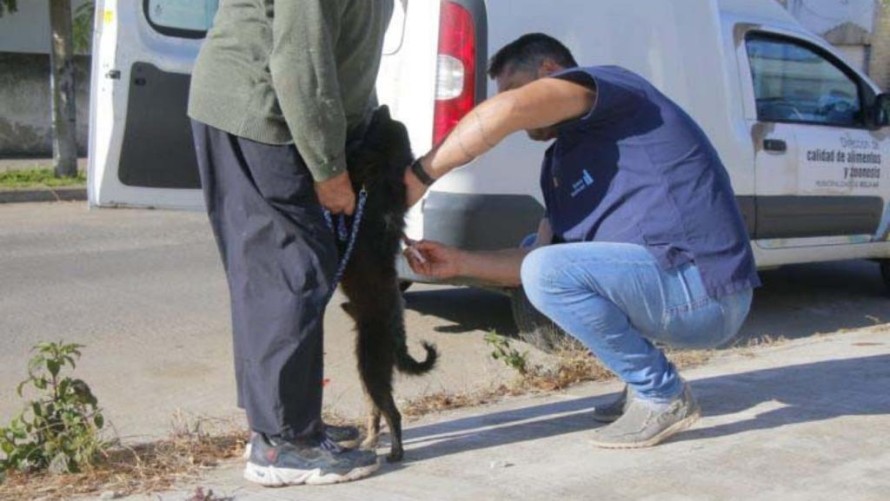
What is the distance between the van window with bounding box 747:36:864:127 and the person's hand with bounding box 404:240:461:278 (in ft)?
12.2

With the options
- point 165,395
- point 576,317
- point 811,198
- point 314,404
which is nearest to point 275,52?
point 314,404

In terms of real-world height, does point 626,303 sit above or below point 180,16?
below

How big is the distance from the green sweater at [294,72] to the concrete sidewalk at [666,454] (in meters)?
1.02

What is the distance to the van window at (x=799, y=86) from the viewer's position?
725 cm

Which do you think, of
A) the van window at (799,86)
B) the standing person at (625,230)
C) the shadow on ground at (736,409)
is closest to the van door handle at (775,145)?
the van window at (799,86)

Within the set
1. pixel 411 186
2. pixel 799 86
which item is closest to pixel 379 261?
pixel 411 186

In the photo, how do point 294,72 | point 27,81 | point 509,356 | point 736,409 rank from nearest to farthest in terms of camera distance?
point 294,72 → point 736,409 → point 509,356 → point 27,81

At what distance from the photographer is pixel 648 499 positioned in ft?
11.5

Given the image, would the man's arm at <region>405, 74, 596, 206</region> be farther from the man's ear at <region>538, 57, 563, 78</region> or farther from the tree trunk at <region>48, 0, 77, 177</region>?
the tree trunk at <region>48, 0, 77, 177</region>

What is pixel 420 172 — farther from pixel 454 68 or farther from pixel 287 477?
pixel 454 68

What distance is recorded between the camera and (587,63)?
620 cm

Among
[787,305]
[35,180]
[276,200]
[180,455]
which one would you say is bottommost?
[787,305]

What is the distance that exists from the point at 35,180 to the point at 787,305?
10.4 m

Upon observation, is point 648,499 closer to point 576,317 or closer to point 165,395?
point 576,317
